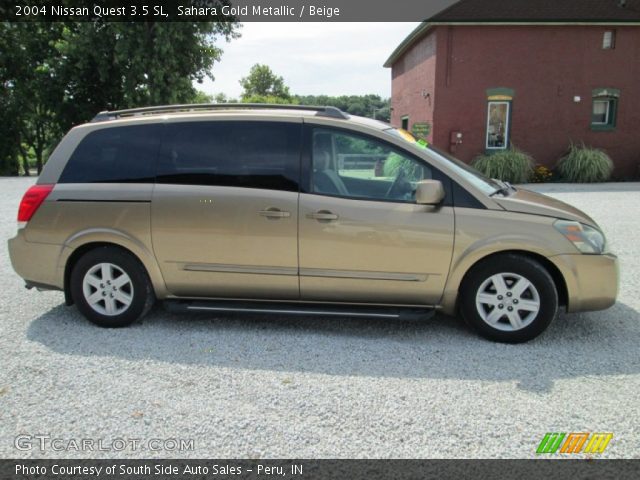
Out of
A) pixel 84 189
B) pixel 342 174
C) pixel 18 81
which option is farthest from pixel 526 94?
pixel 18 81

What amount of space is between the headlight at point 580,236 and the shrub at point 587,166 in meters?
16.2

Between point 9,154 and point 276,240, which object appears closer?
point 276,240

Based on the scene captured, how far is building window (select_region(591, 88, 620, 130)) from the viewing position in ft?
63.8

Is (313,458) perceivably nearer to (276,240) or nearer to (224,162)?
(276,240)

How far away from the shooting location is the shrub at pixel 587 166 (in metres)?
18.5

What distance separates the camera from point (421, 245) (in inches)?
165

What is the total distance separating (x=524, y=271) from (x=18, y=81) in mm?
30799

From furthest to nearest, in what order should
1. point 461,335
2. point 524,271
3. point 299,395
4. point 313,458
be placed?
point 461,335 < point 524,271 < point 299,395 < point 313,458

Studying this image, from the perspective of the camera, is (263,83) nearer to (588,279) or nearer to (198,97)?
(198,97)

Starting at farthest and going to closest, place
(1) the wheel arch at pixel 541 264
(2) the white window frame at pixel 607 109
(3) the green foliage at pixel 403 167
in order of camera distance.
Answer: (2) the white window frame at pixel 607 109 → (3) the green foliage at pixel 403 167 → (1) the wheel arch at pixel 541 264

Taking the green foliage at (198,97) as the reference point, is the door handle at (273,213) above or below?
below

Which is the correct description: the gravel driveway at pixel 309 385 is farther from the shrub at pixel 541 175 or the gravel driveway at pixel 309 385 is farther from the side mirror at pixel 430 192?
the shrub at pixel 541 175

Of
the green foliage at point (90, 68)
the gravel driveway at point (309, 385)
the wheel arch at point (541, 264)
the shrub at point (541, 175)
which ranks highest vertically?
the green foliage at point (90, 68)

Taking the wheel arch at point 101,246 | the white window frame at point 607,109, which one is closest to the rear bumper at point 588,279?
the wheel arch at point 101,246
